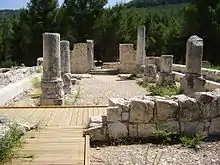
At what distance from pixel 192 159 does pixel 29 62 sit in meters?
30.2

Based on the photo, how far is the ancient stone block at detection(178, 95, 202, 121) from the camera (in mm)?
6105

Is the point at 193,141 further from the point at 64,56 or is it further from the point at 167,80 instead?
the point at 64,56

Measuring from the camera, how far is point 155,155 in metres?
5.26

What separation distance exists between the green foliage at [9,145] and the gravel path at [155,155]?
1.16m

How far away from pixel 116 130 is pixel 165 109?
37.3 inches

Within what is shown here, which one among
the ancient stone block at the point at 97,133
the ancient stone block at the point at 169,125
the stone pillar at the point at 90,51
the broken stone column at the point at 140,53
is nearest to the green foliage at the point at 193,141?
the ancient stone block at the point at 169,125

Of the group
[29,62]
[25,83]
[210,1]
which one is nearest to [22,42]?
[29,62]

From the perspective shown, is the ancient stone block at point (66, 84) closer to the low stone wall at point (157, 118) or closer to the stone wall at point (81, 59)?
the low stone wall at point (157, 118)

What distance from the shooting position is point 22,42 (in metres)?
32.9

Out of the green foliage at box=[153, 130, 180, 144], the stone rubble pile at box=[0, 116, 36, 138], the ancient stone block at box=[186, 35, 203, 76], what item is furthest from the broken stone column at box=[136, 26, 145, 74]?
the stone rubble pile at box=[0, 116, 36, 138]

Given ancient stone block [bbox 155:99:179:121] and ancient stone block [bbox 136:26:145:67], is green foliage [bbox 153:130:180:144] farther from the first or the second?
ancient stone block [bbox 136:26:145:67]

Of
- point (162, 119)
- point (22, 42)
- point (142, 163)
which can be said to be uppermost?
point (22, 42)

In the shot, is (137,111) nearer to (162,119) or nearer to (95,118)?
(162,119)

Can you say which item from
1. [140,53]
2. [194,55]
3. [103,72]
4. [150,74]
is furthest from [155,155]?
[103,72]
